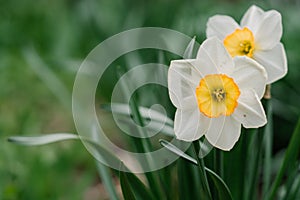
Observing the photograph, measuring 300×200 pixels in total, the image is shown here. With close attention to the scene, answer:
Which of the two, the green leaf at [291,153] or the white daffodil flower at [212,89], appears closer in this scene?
the white daffodil flower at [212,89]

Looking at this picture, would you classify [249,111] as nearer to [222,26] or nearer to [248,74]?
[248,74]

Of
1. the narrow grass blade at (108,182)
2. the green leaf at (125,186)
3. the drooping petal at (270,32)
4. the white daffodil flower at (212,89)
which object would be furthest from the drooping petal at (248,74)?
the narrow grass blade at (108,182)

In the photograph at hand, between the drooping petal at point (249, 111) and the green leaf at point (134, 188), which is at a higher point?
the drooping petal at point (249, 111)

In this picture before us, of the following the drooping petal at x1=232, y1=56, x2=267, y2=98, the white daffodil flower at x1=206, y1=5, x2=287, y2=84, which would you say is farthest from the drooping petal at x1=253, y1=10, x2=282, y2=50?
the drooping petal at x1=232, y1=56, x2=267, y2=98

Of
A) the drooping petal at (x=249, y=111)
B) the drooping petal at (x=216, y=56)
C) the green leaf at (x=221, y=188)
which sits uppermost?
the drooping petal at (x=216, y=56)

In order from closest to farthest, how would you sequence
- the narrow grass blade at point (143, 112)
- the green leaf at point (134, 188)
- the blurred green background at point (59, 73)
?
the green leaf at point (134, 188)
the narrow grass blade at point (143, 112)
the blurred green background at point (59, 73)

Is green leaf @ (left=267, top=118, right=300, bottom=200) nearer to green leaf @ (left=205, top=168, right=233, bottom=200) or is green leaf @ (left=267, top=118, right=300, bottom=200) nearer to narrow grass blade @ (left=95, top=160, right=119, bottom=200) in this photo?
green leaf @ (left=205, top=168, right=233, bottom=200)

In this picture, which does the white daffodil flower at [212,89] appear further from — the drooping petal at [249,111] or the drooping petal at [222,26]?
the drooping petal at [222,26]

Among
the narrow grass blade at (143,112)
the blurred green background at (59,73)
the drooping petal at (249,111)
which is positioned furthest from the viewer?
the blurred green background at (59,73)

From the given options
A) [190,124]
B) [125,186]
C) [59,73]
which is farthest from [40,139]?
[59,73]
